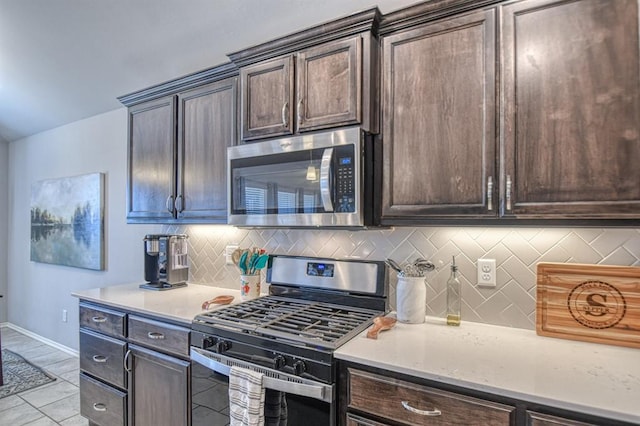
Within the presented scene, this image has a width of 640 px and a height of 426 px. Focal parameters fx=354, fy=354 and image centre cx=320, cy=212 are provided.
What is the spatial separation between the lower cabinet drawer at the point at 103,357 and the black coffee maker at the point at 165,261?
44cm

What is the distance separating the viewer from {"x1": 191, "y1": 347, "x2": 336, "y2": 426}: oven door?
52.2 inches

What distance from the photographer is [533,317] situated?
154 centimetres

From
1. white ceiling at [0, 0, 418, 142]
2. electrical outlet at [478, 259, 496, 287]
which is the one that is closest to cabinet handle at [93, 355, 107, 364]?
white ceiling at [0, 0, 418, 142]

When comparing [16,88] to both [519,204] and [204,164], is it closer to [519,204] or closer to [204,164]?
[204,164]

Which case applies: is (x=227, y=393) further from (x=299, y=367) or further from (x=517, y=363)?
(x=517, y=363)

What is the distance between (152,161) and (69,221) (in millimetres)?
→ 2111

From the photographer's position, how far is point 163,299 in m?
2.19

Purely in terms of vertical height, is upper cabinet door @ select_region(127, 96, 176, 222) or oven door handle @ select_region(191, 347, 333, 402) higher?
upper cabinet door @ select_region(127, 96, 176, 222)

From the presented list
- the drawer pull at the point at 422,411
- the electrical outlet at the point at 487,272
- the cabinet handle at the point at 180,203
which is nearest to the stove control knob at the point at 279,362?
the drawer pull at the point at 422,411

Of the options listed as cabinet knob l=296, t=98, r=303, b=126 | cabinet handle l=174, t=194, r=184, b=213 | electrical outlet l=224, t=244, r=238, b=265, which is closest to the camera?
cabinet knob l=296, t=98, r=303, b=126

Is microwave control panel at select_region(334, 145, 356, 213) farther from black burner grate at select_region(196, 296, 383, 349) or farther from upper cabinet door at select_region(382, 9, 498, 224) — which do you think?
black burner grate at select_region(196, 296, 383, 349)

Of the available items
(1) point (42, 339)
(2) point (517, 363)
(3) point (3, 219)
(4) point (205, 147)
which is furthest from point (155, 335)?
(3) point (3, 219)

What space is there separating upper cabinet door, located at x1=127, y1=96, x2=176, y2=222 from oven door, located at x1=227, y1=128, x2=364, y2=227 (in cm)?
63

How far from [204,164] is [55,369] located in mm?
2852
